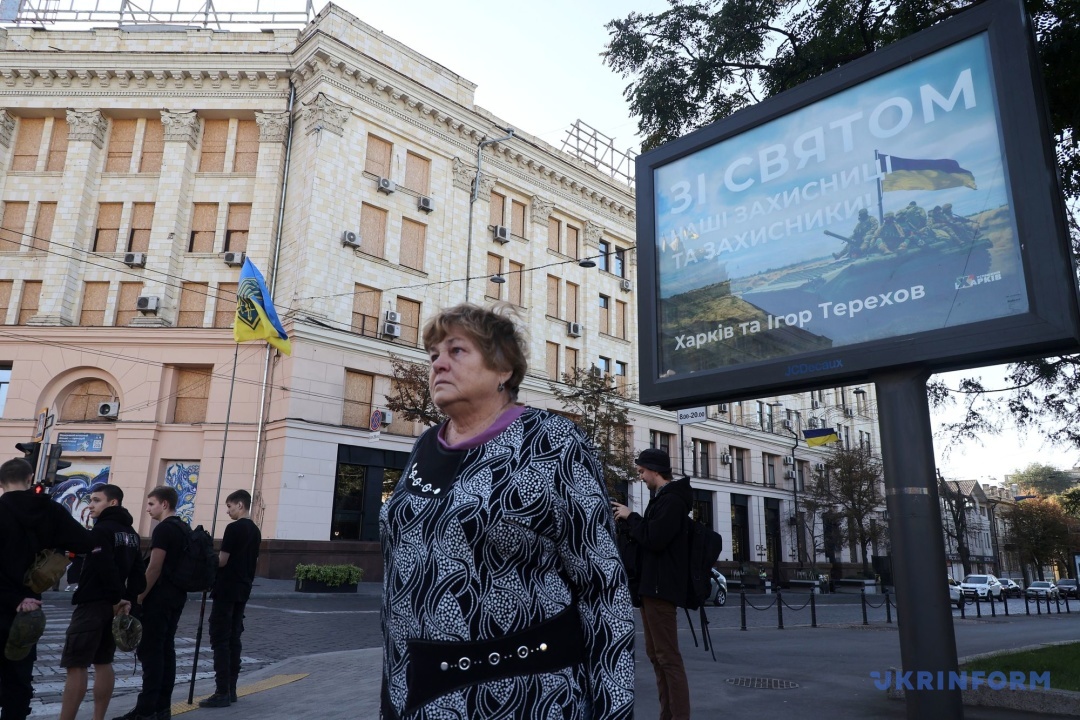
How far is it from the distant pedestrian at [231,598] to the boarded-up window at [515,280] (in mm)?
25842

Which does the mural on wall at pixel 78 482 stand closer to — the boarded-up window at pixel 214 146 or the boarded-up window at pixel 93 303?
the boarded-up window at pixel 93 303

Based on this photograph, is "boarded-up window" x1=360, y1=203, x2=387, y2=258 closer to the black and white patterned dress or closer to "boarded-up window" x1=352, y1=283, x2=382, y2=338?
"boarded-up window" x1=352, y1=283, x2=382, y2=338

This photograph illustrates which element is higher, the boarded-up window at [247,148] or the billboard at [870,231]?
the boarded-up window at [247,148]

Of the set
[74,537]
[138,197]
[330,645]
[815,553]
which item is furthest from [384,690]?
[815,553]

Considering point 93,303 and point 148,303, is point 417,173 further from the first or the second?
point 93,303

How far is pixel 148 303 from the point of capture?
25312mm

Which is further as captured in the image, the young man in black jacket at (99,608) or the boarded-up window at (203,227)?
the boarded-up window at (203,227)

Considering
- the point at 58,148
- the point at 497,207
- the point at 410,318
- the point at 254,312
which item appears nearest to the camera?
the point at 254,312

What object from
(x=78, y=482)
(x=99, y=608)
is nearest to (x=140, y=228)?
(x=78, y=482)

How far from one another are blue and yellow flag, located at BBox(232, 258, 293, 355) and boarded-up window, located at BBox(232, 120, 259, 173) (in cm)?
1303

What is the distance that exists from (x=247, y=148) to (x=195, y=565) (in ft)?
83.4

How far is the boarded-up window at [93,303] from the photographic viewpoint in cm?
2600

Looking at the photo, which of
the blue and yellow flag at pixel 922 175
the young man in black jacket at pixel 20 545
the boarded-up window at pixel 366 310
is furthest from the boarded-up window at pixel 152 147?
the blue and yellow flag at pixel 922 175

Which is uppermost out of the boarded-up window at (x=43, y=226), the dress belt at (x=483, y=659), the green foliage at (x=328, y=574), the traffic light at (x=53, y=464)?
the boarded-up window at (x=43, y=226)
